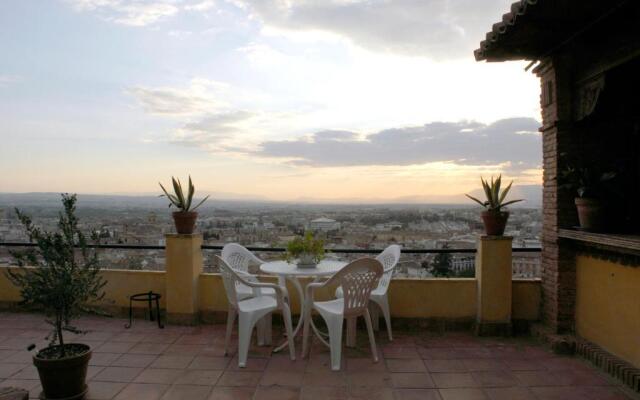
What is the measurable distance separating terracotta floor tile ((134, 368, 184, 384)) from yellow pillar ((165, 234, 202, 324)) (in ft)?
3.94

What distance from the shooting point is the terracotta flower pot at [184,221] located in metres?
4.42

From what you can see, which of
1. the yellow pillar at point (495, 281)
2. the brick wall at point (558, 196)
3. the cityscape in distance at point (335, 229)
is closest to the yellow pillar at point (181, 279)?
the cityscape in distance at point (335, 229)

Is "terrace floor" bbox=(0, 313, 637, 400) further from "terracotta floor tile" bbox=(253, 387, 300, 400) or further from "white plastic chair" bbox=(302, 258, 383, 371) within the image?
"white plastic chair" bbox=(302, 258, 383, 371)

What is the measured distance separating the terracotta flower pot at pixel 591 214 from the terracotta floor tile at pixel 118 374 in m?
Answer: 3.70

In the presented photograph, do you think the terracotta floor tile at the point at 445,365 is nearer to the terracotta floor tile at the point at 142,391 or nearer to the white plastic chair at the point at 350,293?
the white plastic chair at the point at 350,293

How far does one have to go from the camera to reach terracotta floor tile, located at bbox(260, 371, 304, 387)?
2.96 metres

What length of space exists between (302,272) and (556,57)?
293cm

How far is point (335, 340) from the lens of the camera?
322cm

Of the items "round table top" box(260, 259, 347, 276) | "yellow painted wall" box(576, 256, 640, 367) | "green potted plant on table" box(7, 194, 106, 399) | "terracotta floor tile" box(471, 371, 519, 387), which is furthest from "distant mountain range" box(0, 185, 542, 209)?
"terracotta floor tile" box(471, 371, 519, 387)

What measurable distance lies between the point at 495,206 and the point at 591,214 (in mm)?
886

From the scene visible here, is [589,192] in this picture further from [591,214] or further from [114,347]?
[114,347]

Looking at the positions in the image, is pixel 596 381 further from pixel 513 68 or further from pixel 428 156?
pixel 428 156

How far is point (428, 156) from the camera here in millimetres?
6711

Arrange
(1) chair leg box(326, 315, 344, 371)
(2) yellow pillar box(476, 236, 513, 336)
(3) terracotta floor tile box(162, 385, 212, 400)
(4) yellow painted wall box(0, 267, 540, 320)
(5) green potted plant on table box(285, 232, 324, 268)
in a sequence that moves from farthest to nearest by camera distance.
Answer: (4) yellow painted wall box(0, 267, 540, 320)
(2) yellow pillar box(476, 236, 513, 336)
(5) green potted plant on table box(285, 232, 324, 268)
(1) chair leg box(326, 315, 344, 371)
(3) terracotta floor tile box(162, 385, 212, 400)
